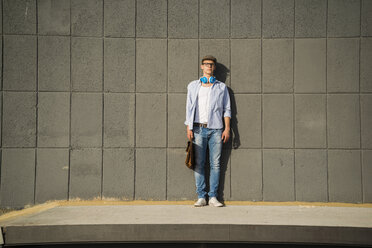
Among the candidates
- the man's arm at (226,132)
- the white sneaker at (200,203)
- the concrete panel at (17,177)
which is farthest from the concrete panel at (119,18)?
the white sneaker at (200,203)

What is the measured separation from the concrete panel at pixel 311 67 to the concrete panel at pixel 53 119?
10.9 ft

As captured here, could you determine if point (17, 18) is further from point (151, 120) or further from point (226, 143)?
point (226, 143)

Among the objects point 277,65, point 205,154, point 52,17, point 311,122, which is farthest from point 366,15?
point 52,17

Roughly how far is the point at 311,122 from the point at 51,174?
3.78m

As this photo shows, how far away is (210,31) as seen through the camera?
4109 millimetres

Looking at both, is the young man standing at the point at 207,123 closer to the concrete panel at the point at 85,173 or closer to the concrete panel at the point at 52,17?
the concrete panel at the point at 85,173

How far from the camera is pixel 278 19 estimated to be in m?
4.09

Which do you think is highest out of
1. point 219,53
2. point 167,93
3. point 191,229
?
point 219,53

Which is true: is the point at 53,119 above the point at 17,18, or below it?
below

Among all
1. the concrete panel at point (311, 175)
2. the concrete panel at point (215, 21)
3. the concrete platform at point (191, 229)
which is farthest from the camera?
the concrete panel at point (215, 21)

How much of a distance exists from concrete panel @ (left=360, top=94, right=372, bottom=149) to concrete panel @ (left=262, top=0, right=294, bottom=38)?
4.56 ft

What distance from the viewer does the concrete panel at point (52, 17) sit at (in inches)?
161

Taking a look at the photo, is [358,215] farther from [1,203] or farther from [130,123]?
[1,203]

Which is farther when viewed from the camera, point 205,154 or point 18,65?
point 18,65
